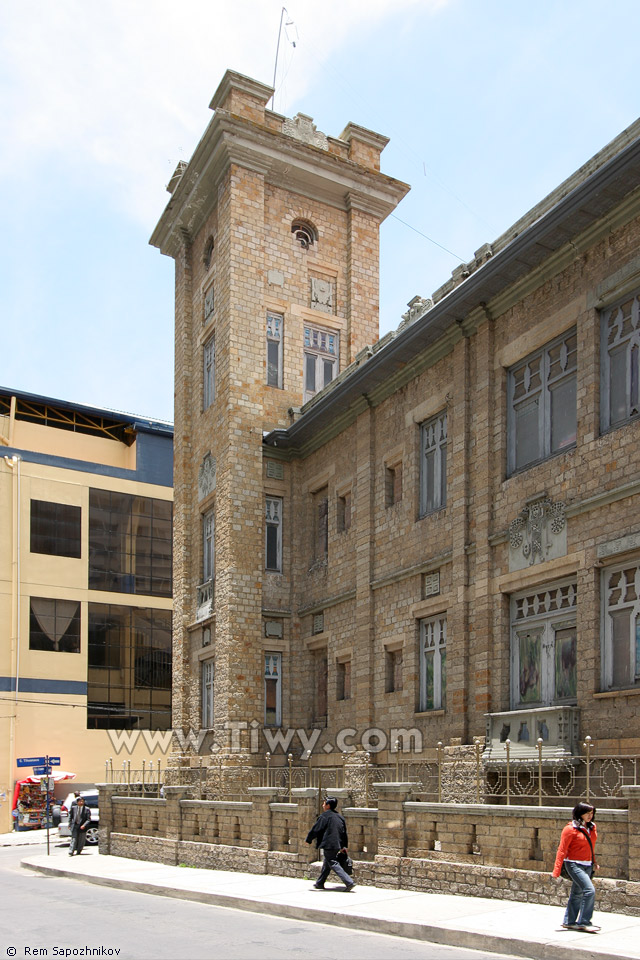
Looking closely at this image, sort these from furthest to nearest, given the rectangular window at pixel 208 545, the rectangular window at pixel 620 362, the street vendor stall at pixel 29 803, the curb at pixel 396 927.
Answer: the street vendor stall at pixel 29 803 → the rectangular window at pixel 208 545 → the rectangular window at pixel 620 362 → the curb at pixel 396 927

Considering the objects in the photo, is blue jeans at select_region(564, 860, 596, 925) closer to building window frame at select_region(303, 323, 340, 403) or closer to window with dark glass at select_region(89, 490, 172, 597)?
building window frame at select_region(303, 323, 340, 403)

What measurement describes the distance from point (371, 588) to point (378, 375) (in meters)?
4.83

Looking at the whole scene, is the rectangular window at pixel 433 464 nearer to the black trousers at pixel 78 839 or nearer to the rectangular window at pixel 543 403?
the rectangular window at pixel 543 403

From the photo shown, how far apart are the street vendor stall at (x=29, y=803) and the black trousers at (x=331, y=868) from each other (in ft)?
96.1

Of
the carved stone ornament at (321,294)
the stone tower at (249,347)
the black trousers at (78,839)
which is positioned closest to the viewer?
the black trousers at (78,839)

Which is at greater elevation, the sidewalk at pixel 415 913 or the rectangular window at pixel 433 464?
the rectangular window at pixel 433 464

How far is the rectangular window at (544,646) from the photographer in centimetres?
1680

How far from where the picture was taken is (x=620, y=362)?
53.3ft

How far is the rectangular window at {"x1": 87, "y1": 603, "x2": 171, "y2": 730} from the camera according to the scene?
47125 millimetres

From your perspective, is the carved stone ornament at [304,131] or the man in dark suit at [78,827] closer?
the man in dark suit at [78,827]

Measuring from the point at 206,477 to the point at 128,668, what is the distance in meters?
22.4

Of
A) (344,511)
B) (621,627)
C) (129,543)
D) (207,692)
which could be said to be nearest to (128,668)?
(129,543)

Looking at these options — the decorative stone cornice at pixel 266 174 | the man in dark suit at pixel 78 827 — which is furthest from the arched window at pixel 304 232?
the man in dark suit at pixel 78 827

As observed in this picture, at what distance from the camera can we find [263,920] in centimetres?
1323
